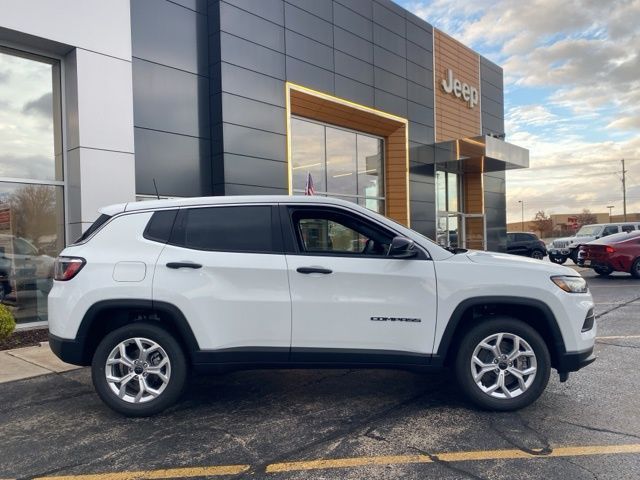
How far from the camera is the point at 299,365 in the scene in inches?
169

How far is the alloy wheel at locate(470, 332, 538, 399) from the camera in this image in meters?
4.21

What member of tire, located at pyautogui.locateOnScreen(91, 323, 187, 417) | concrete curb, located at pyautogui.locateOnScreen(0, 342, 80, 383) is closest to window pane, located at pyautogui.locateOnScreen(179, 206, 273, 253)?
tire, located at pyautogui.locateOnScreen(91, 323, 187, 417)

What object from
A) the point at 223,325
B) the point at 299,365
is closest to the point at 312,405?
the point at 299,365

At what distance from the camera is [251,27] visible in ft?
38.3

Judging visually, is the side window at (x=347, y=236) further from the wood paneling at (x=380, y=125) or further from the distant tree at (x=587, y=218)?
the distant tree at (x=587, y=218)

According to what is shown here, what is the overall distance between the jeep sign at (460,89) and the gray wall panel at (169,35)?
10.6 m

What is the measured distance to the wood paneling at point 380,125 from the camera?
13.6m

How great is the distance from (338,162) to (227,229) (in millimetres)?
11370

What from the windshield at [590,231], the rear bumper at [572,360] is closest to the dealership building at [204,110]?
the rear bumper at [572,360]

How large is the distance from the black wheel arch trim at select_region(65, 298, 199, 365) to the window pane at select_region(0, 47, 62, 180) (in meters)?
5.60

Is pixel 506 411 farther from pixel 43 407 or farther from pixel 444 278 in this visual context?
pixel 43 407

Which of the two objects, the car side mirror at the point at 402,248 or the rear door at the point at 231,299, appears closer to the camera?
the car side mirror at the point at 402,248

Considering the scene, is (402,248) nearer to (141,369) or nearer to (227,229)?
(227,229)

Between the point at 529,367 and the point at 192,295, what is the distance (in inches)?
115
